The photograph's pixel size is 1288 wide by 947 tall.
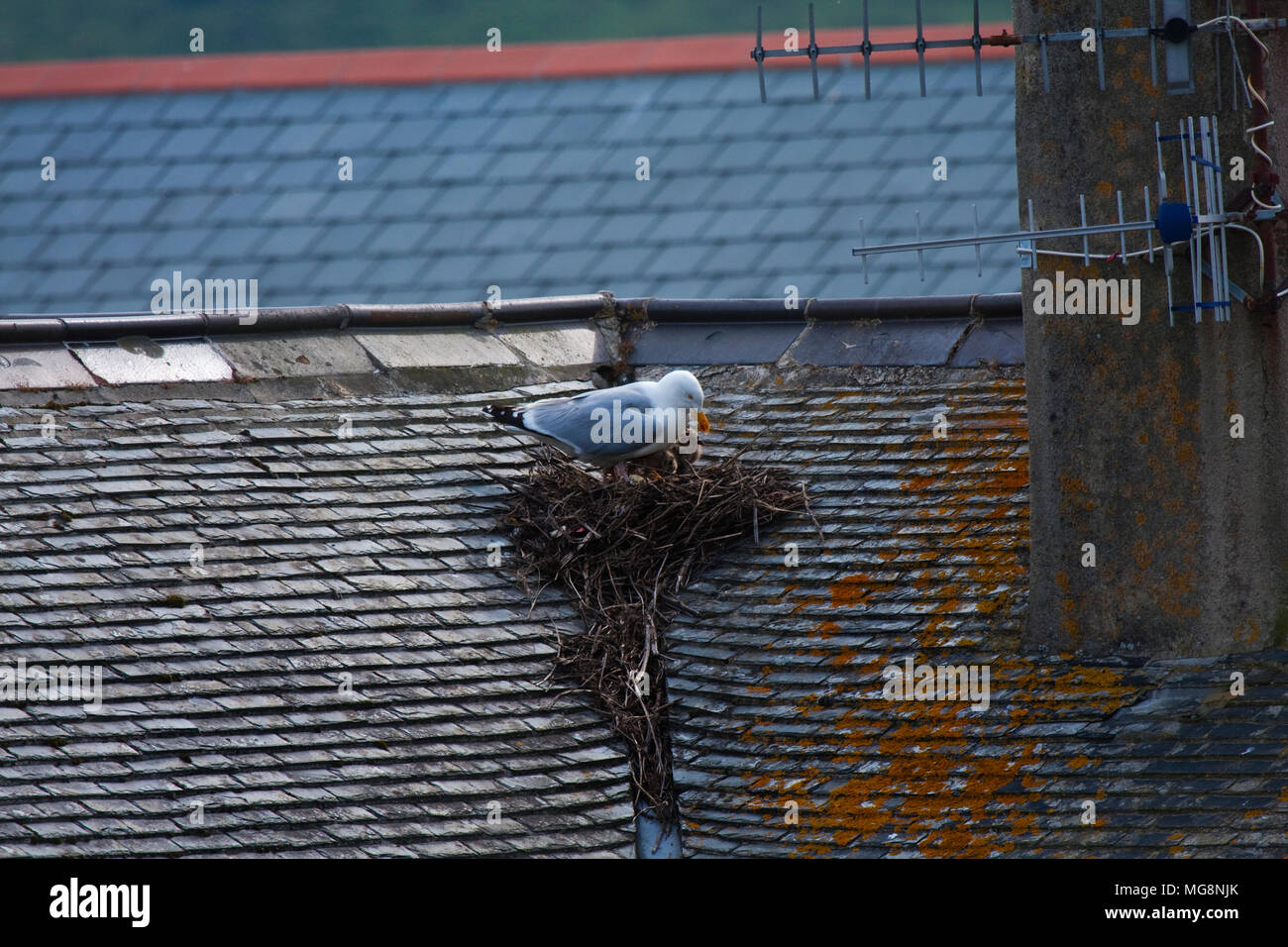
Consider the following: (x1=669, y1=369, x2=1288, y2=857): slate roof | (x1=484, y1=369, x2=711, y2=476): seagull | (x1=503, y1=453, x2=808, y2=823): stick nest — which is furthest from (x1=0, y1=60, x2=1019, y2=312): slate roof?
(x1=669, y1=369, x2=1288, y2=857): slate roof

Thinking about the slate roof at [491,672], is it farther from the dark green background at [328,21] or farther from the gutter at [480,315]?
the dark green background at [328,21]

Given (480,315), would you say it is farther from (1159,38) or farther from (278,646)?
(1159,38)

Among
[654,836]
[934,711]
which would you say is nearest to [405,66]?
[934,711]

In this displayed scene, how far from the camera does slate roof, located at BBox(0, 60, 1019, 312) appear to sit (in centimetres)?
1473

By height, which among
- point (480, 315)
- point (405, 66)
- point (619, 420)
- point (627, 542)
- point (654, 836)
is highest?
point (405, 66)

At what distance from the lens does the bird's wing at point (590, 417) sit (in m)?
8.17

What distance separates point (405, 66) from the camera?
18375 millimetres

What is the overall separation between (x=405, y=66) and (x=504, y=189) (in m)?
3.50

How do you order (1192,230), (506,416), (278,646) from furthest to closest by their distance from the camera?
(506,416)
(278,646)
(1192,230)

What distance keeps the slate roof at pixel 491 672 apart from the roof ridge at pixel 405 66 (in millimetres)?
9789

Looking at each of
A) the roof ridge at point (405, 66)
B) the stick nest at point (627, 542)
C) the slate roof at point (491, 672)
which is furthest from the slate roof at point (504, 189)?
the slate roof at point (491, 672)

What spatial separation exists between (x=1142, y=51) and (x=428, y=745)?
13.2 ft

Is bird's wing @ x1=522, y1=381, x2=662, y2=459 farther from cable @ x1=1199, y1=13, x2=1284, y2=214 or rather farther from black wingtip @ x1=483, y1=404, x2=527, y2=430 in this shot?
cable @ x1=1199, y1=13, x2=1284, y2=214
